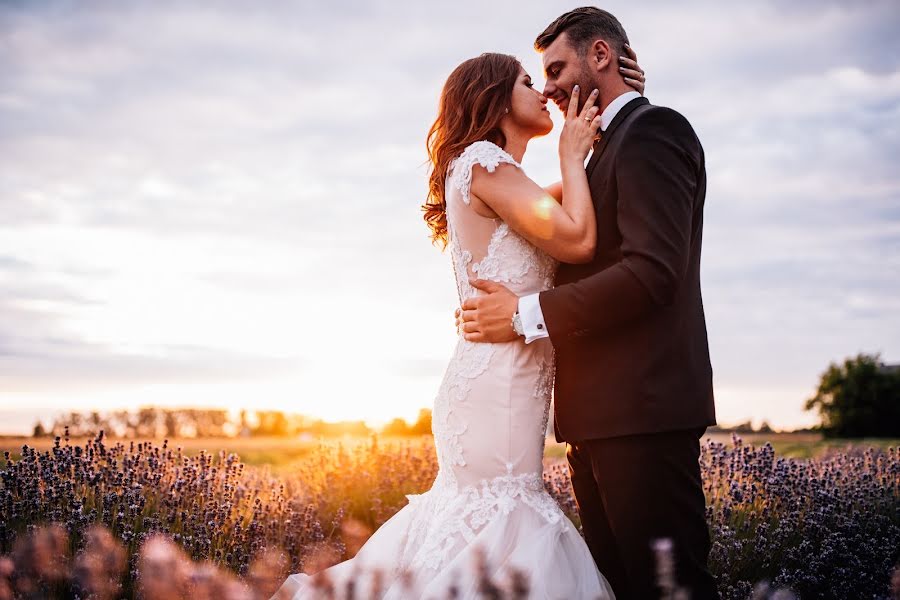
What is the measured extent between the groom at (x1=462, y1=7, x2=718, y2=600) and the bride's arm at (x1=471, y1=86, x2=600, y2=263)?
3.3 inches

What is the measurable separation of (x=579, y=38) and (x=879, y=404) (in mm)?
25040

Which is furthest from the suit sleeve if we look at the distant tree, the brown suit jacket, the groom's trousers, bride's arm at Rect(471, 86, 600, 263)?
the distant tree

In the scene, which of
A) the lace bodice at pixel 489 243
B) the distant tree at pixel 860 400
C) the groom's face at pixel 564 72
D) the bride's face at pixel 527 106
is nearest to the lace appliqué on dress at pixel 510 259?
the lace bodice at pixel 489 243

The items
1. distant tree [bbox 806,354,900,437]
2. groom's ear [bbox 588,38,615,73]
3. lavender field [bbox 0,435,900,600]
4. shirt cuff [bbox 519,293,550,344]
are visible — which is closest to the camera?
shirt cuff [bbox 519,293,550,344]

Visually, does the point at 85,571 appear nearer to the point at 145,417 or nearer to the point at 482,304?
the point at 482,304

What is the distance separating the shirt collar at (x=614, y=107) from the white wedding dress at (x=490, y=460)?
17.1 inches

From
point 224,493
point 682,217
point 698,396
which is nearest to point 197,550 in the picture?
point 224,493

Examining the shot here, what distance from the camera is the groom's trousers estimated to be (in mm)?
2758

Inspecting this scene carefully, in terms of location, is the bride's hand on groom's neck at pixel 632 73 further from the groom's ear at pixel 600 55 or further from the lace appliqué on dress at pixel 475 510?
the lace appliqué on dress at pixel 475 510

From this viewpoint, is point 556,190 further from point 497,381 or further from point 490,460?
point 490,460

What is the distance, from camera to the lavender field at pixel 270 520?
374cm

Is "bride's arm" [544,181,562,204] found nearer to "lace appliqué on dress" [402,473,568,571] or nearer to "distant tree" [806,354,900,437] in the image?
"lace appliqué on dress" [402,473,568,571]

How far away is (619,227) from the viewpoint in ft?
9.09

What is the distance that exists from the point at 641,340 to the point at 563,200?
65 centimetres
